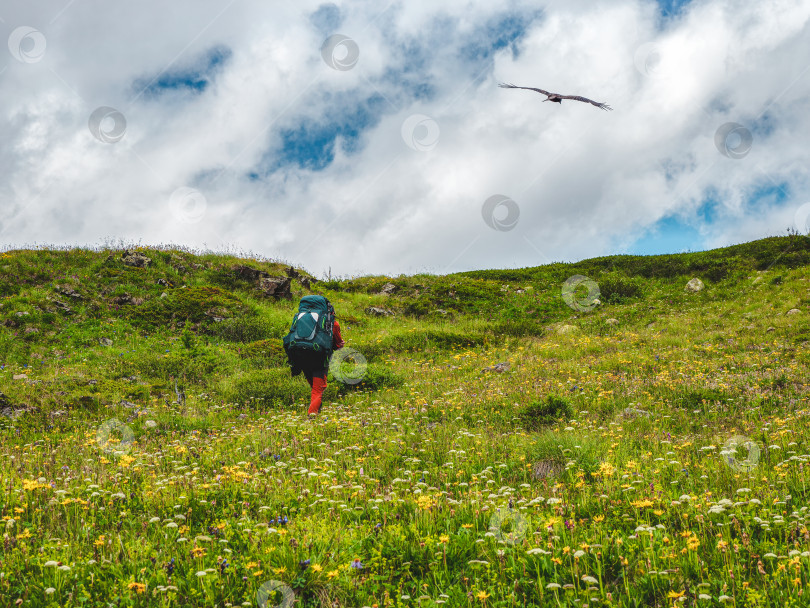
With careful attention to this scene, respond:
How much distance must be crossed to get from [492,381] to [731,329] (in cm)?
933

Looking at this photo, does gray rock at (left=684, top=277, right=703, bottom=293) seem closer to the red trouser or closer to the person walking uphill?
the person walking uphill

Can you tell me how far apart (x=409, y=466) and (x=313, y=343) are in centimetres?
448

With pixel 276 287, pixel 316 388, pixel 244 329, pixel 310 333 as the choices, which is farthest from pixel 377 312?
pixel 310 333

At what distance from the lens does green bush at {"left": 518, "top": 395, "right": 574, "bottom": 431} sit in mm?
8430

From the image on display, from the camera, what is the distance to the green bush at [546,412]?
8.43 meters

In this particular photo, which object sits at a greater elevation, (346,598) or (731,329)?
(731,329)

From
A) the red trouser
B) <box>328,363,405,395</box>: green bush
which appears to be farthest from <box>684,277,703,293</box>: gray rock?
the red trouser

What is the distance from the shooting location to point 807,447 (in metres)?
5.57

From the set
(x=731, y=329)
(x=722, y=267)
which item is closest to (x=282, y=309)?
(x=731, y=329)

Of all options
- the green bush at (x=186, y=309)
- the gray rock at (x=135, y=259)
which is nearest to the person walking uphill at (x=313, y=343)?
the green bush at (x=186, y=309)

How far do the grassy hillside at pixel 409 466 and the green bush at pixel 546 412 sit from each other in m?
0.05

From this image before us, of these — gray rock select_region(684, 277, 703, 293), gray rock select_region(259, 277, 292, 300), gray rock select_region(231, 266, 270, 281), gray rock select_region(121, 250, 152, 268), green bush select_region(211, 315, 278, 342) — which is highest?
gray rock select_region(121, 250, 152, 268)

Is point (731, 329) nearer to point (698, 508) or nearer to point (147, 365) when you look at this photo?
point (698, 508)

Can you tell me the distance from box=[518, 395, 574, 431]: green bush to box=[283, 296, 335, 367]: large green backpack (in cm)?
411
